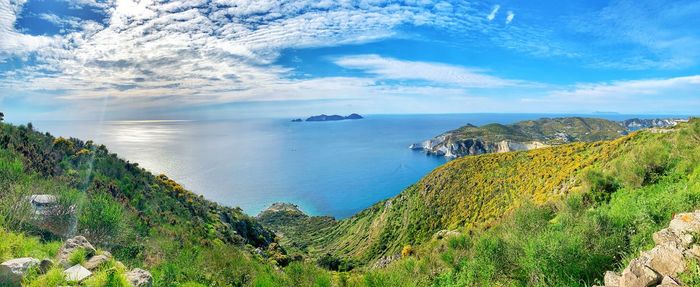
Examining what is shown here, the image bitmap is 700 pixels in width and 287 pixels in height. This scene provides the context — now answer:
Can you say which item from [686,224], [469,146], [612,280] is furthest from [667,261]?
[469,146]

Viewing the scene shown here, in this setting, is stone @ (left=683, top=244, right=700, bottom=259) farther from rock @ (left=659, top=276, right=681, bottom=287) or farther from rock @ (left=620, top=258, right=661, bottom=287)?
rock @ (left=659, top=276, right=681, bottom=287)

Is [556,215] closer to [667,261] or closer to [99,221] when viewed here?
[667,261]

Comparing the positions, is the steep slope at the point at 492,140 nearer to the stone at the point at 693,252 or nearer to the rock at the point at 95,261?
the stone at the point at 693,252

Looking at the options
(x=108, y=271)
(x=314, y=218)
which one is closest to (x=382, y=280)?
(x=108, y=271)

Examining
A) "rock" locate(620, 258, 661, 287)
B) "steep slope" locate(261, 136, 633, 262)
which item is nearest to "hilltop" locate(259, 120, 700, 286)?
"steep slope" locate(261, 136, 633, 262)

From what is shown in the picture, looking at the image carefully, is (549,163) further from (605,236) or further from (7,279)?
(7,279)

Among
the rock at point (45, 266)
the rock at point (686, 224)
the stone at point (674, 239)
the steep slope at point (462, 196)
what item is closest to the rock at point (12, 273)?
the rock at point (45, 266)
